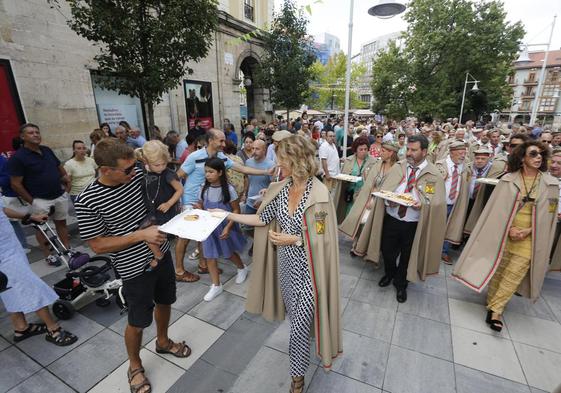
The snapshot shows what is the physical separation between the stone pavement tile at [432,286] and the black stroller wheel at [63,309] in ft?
14.3

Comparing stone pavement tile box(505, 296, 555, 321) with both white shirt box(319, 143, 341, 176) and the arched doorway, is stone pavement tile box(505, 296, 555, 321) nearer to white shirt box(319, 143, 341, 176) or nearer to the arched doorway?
white shirt box(319, 143, 341, 176)

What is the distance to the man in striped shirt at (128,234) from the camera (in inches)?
76.0

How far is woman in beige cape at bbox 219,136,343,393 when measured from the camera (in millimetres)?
2135

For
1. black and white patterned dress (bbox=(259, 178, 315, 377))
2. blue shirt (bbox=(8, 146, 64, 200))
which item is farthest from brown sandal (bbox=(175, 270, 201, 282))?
blue shirt (bbox=(8, 146, 64, 200))

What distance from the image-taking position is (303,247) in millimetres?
2197

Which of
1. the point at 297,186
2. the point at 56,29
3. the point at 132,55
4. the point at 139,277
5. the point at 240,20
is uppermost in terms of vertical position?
the point at 240,20

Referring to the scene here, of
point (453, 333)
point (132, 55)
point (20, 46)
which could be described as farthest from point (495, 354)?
point (20, 46)

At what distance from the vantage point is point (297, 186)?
2.28 meters

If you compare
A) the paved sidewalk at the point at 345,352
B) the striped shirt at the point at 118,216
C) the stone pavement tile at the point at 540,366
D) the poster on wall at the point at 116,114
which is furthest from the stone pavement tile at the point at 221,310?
the poster on wall at the point at 116,114

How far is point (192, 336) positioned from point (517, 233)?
12.3 feet

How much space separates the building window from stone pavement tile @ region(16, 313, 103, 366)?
16319 millimetres

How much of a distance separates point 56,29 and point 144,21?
3980 mm

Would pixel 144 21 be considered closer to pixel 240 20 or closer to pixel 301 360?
pixel 301 360

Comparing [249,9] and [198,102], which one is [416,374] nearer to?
[198,102]
